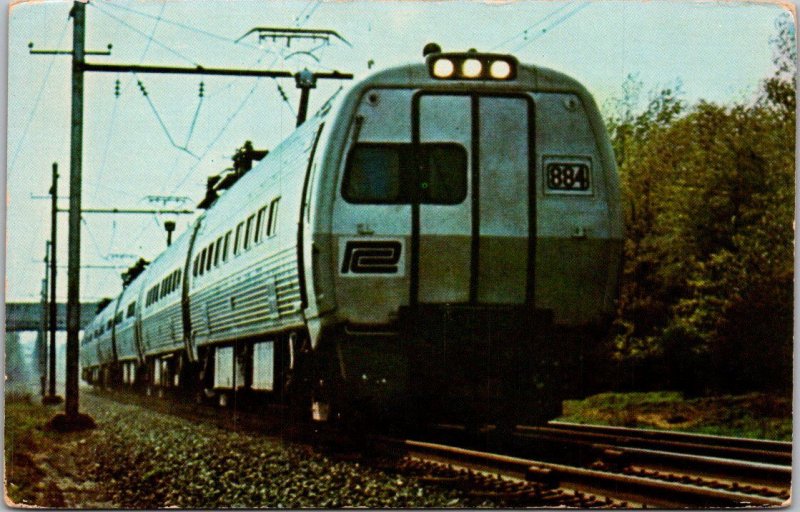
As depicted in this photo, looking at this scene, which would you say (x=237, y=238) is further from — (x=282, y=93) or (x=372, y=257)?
(x=372, y=257)

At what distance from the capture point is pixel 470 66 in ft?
30.5

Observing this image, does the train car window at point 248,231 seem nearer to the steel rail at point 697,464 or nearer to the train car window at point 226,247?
the train car window at point 226,247

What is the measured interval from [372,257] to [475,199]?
2.96ft

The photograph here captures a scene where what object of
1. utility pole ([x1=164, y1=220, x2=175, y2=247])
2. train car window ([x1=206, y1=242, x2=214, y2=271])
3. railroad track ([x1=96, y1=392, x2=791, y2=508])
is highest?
utility pole ([x1=164, y1=220, x2=175, y2=247])

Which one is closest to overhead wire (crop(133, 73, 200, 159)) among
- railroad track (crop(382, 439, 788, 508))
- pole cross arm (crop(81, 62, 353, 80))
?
pole cross arm (crop(81, 62, 353, 80))

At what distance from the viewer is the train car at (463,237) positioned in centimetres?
921

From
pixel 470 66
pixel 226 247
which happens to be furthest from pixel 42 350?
pixel 470 66

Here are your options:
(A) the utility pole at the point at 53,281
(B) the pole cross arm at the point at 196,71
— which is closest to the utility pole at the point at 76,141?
(B) the pole cross arm at the point at 196,71

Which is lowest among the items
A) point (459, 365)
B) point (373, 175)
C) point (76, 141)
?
point (459, 365)

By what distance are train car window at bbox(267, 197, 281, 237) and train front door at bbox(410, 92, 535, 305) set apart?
2.18m

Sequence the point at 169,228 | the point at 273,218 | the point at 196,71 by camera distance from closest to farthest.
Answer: the point at 196,71 < the point at 273,218 < the point at 169,228

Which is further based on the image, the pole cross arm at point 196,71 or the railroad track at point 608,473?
the pole cross arm at point 196,71

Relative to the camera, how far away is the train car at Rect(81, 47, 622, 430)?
921 centimetres

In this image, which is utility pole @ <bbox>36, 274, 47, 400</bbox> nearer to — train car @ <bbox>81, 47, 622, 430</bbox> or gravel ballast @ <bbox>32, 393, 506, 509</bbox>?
gravel ballast @ <bbox>32, 393, 506, 509</bbox>
